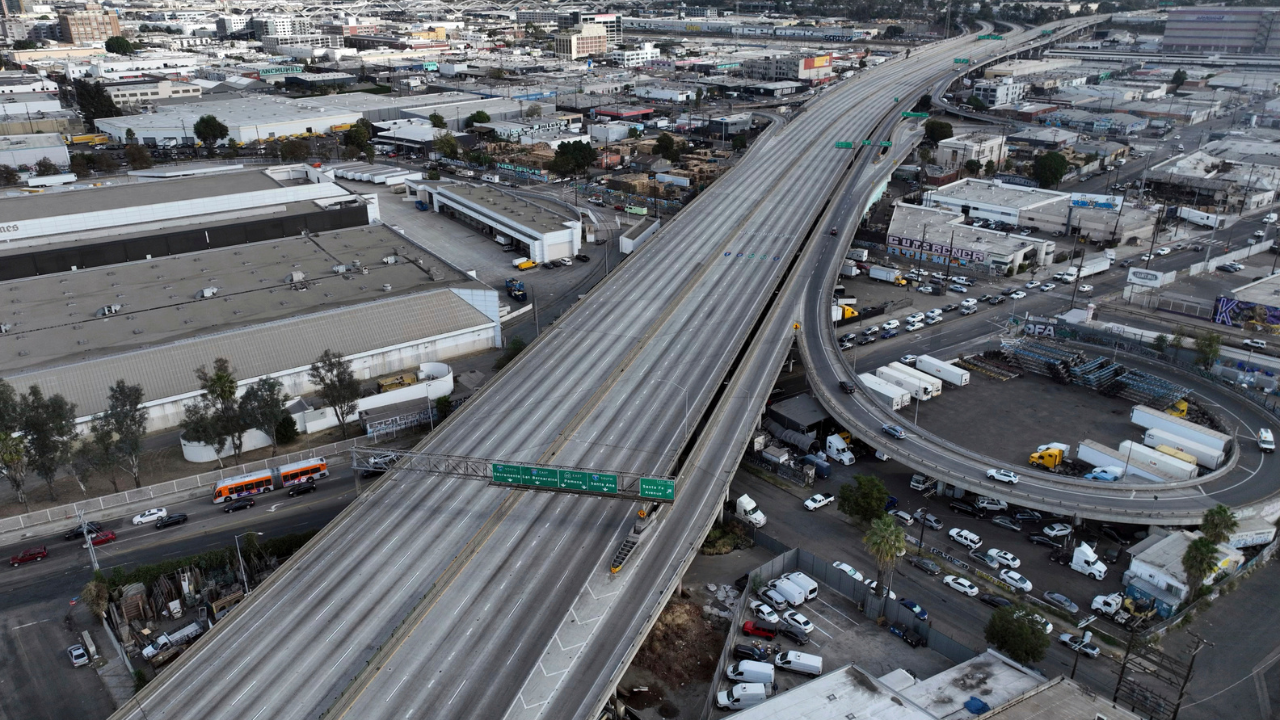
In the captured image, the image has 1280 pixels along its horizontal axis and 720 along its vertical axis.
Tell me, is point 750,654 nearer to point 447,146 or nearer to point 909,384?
point 909,384

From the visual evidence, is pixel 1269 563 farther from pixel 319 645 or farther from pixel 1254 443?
pixel 319 645

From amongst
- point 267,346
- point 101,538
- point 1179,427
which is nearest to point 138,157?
point 267,346

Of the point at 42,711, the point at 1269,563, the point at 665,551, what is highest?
the point at 665,551

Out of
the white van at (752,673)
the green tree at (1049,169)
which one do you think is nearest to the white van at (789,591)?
the white van at (752,673)

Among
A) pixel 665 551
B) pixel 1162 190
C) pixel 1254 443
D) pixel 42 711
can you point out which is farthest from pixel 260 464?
pixel 1162 190

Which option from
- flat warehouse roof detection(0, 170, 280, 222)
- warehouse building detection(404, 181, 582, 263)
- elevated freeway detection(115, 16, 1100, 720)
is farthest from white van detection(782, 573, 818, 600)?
flat warehouse roof detection(0, 170, 280, 222)

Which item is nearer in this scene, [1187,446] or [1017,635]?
[1017,635]

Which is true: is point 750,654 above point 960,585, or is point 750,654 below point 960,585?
below

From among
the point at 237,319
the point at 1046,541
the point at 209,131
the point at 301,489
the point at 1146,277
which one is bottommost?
the point at 301,489
